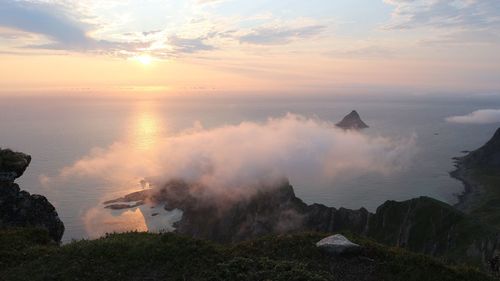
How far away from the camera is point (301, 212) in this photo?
121 metres

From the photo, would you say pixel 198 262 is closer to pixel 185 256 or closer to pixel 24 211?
pixel 185 256

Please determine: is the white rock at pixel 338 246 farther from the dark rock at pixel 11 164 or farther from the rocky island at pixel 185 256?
the dark rock at pixel 11 164

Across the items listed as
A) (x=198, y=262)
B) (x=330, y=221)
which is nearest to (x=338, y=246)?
(x=198, y=262)

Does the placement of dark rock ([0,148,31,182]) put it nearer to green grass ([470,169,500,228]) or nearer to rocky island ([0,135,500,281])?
rocky island ([0,135,500,281])

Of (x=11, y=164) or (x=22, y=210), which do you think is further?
(x=11, y=164)

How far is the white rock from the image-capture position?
65.9 feet

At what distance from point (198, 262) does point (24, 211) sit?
1543cm

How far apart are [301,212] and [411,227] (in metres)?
34.3

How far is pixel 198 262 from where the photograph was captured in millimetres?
18781

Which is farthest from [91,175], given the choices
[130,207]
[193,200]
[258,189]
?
Result: [258,189]

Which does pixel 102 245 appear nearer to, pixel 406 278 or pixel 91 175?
pixel 406 278

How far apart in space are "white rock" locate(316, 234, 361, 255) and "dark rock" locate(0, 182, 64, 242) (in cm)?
1829

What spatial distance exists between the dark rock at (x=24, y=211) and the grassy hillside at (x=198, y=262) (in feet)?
17.2

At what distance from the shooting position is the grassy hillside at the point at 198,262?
688 inches
